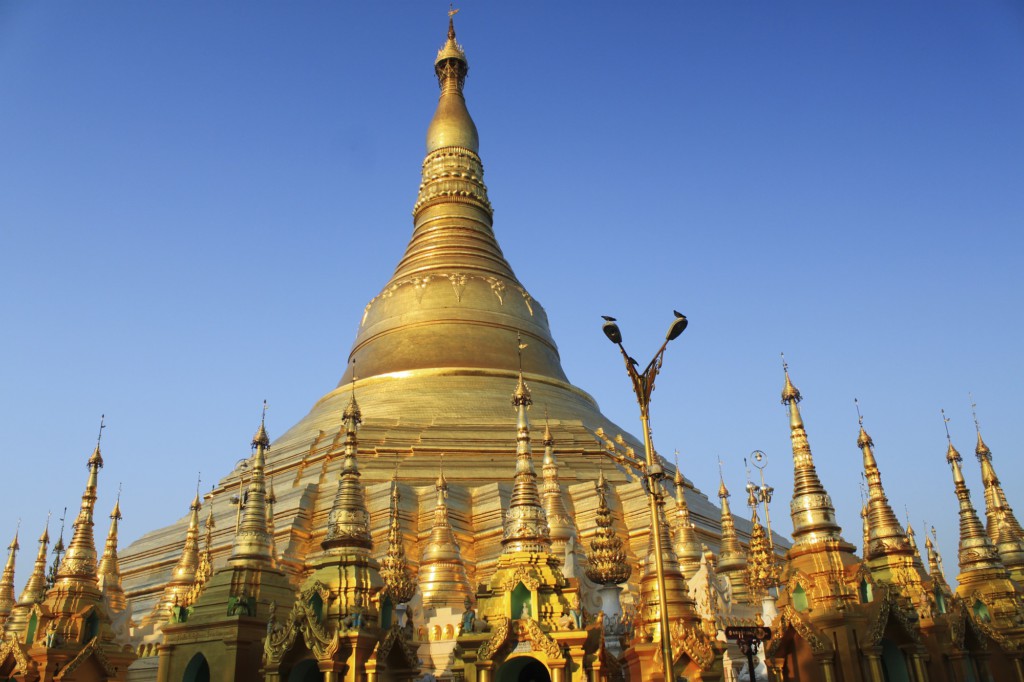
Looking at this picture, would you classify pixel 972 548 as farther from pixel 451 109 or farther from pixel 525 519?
pixel 451 109

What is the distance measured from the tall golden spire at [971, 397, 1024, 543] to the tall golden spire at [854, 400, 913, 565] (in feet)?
22.1

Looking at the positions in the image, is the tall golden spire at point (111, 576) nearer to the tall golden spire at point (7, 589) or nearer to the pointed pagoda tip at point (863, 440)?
the tall golden spire at point (7, 589)

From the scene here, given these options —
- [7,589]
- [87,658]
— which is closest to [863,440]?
[87,658]

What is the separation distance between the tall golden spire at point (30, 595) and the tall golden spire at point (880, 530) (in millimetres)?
15495

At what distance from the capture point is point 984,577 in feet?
58.6

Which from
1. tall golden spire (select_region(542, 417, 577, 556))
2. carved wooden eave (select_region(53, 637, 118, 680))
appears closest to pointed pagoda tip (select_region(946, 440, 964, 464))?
tall golden spire (select_region(542, 417, 577, 556))

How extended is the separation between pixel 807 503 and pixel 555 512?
6479mm

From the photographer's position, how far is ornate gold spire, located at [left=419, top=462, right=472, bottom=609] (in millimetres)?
18516

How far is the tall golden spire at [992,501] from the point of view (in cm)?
2148

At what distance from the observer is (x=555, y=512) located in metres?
19.0

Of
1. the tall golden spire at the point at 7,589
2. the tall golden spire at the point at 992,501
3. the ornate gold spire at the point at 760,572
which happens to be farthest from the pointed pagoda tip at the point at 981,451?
the tall golden spire at the point at 7,589

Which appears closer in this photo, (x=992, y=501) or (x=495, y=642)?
(x=495, y=642)

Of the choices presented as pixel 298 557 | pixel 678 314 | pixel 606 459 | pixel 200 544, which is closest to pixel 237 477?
pixel 200 544

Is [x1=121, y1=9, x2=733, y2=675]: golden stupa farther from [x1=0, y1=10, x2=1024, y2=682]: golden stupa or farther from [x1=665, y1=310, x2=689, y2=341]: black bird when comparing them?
[x1=665, y1=310, x2=689, y2=341]: black bird
